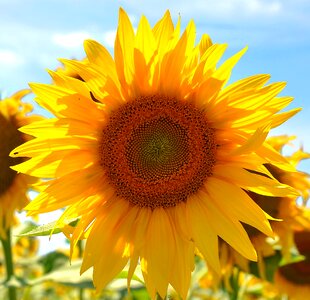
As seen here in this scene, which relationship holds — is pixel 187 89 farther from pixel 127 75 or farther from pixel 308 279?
pixel 308 279

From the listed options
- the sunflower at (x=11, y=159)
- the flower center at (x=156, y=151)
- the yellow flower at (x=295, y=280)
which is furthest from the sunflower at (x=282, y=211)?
the sunflower at (x=11, y=159)

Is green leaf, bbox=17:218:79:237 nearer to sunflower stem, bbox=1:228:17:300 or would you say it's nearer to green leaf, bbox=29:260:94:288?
green leaf, bbox=29:260:94:288

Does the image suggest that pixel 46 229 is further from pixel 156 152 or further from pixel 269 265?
pixel 269 265

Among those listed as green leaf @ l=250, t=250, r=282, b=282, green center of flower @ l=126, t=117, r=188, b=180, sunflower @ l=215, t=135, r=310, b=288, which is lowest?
green leaf @ l=250, t=250, r=282, b=282

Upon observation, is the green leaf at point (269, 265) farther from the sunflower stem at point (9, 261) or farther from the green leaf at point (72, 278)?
the sunflower stem at point (9, 261)

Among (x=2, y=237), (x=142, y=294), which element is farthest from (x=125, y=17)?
(x=2, y=237)

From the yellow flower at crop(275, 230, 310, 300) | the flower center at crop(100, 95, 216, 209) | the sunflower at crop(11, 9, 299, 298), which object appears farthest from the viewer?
the yellow flower at crop(275, 230, 310, 300)

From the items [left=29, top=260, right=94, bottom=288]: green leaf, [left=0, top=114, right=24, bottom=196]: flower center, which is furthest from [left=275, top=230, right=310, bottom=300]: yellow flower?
[left=0, top=114, right=24, bottom=196]: flower center
